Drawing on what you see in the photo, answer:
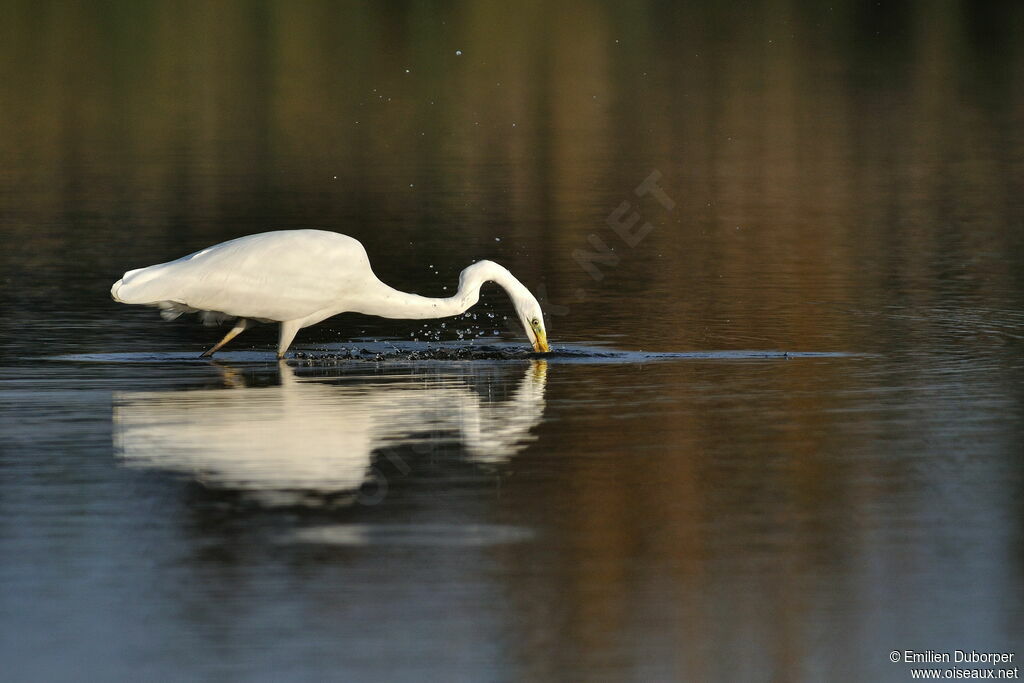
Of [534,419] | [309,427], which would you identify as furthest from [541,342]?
[309,427]

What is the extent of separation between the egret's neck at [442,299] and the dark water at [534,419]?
0.41 m

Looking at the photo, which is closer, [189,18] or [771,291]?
[771,291]

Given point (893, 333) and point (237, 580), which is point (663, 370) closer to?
point (893, 333)

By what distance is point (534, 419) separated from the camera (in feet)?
45.2

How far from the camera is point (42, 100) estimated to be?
152 feet

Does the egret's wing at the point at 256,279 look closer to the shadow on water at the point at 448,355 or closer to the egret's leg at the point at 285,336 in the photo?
the egret's leg at the point at 285,336

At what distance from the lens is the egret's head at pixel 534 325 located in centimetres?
1700

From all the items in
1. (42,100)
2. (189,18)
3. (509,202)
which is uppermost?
(189,18)

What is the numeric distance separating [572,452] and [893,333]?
621cm

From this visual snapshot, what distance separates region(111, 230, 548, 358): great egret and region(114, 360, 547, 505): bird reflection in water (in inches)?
34.0

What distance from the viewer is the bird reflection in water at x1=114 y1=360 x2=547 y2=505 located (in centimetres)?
1173

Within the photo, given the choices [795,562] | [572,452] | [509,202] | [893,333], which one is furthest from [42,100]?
[795,562]

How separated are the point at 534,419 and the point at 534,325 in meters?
3.32

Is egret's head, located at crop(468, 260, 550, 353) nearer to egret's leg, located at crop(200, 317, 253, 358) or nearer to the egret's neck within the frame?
the egret's neck
